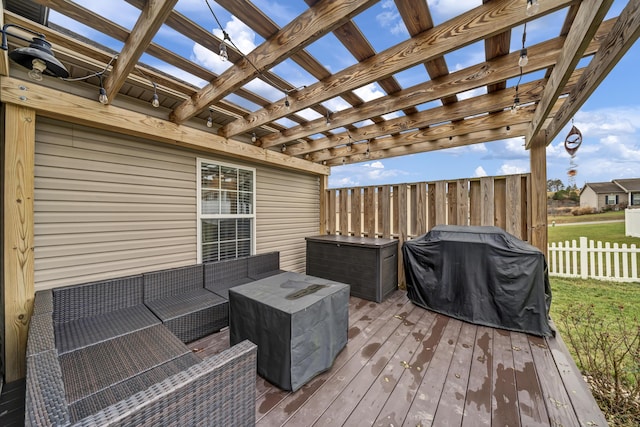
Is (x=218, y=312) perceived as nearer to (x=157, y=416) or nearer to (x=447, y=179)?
(x=157, y=416)

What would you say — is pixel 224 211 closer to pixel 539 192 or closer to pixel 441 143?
pixel 441 143

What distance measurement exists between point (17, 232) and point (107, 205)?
2.43ft

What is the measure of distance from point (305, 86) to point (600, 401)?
→ 3944 millimetres

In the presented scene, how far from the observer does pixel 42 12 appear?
5.49 feet

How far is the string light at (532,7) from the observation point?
4.31ft

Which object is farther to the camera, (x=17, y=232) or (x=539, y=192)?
(x=539, y=192)

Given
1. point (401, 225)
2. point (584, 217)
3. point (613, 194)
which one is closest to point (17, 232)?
point (401, 225)

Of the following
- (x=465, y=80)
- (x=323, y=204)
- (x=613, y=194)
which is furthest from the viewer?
(x=613, y=194)

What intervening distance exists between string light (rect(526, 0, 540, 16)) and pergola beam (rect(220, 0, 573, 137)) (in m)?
0.04

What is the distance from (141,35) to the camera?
155 cm

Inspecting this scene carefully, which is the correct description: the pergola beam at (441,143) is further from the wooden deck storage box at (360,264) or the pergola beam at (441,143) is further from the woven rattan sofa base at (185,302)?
the woven rattan sofa base at (185,302)

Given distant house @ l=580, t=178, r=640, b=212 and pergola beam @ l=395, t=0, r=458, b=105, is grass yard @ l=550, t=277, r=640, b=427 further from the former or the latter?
distant house @ l=580, t=178, r=640, b=212

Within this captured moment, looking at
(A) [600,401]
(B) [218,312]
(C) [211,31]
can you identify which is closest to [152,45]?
(C) [211,31]

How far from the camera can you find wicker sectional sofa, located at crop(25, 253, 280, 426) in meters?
0.97
